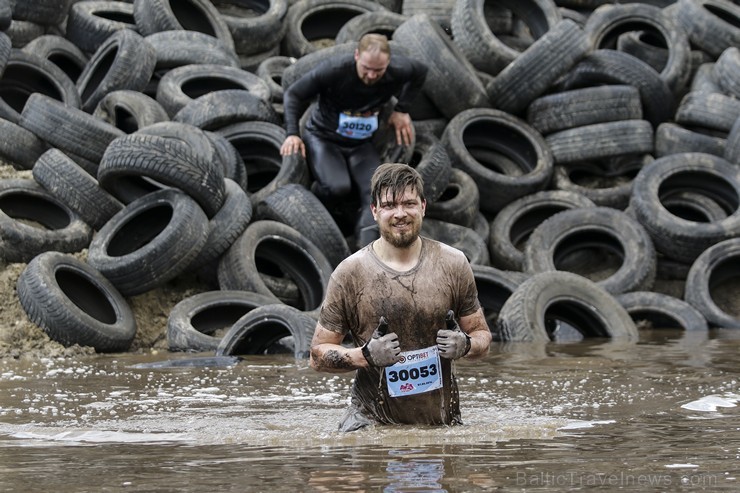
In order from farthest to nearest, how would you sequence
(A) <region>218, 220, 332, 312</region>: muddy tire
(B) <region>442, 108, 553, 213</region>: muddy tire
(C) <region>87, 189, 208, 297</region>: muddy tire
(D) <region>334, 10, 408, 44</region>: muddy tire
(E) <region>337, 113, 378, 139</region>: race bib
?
(D) <region>334, 10, 408, 44</region>: muddy tire → (B) <region>442, 108, 553, 213</region>: muddy tire → (E) <region>337, 113, 378, 139</region>: race bib → (A) <region>218, 220, 332, 312</region>: muddy tire → (C) <region>87, 189, 208, 297</region>: muddy tire

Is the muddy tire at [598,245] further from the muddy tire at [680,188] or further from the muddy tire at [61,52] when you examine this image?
the muddy tire at [61,52]

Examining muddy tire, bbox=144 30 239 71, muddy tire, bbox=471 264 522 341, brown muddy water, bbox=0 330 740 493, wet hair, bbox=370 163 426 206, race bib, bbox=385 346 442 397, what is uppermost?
muddy tire, bbox=144 30 239 71

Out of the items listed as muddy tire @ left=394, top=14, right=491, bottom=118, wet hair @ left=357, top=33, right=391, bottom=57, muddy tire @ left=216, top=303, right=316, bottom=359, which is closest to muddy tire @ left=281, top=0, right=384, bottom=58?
muddy tire @ left=394, top=14, right=491, bottom=118

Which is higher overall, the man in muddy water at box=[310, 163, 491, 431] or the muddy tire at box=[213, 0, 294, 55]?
the muddy tire at box=[213, 0, 294, 55]

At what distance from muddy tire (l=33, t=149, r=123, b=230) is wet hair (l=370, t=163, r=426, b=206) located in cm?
684

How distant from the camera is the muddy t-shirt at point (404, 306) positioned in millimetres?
5715

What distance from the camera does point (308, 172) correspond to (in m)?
13.0

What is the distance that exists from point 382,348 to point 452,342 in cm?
33

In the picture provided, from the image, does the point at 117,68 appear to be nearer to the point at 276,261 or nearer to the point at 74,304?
the point at 276,261

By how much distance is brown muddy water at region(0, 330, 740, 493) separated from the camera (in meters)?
4.77

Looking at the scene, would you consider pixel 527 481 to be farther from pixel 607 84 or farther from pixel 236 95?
pixel 607 84

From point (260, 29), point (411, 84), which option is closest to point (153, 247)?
point (411, 84)

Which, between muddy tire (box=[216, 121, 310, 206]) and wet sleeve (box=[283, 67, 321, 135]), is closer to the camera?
wet sleeve (box=[283, 67, 321, 135])

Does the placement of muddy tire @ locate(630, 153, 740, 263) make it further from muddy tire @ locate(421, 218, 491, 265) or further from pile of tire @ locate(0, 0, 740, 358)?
muddy tire @ locate(421, 218, 491, 265)
